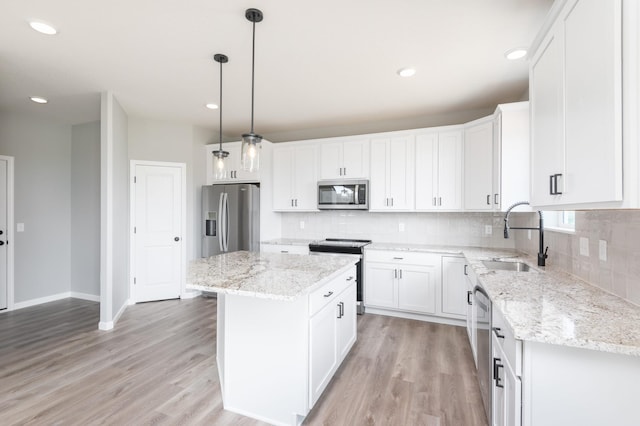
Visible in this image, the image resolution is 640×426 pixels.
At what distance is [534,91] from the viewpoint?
5.91 feet

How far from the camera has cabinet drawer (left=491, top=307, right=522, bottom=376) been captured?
3.80 feet

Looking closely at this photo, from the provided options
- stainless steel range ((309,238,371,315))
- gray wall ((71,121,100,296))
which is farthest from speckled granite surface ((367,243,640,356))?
gray wall ((71,121,100,296))

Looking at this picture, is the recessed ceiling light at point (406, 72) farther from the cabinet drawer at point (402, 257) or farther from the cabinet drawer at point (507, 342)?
the cabinet drawer at point (507, 342)

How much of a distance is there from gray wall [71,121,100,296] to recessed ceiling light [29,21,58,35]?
8.68 feet

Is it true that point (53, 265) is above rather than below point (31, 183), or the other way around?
below

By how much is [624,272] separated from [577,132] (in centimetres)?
80

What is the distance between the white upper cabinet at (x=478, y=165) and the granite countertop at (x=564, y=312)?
4.55 feet

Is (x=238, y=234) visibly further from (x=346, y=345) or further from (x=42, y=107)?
(x=42, y=107)

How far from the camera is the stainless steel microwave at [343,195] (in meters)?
4.07

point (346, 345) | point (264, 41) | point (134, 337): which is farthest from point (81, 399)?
point (264, 41)

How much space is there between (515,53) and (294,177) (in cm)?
300

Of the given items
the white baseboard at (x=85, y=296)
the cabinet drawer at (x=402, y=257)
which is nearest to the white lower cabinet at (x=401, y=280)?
the cabinet drawer at (x=402, y=257)

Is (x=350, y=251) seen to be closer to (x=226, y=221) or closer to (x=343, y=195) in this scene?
(x=343, y=195)

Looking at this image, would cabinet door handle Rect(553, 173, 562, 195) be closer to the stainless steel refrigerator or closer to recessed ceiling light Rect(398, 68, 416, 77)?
recessed ceiling light Rect(398, 68, 416, 77)
